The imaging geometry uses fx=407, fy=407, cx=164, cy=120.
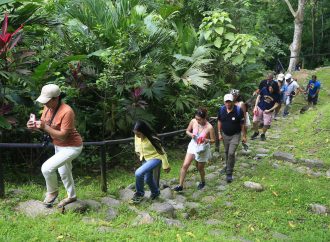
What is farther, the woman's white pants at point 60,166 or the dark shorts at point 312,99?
the dark shorts at point 312,99

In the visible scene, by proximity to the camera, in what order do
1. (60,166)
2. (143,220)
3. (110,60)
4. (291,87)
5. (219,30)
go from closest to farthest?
(60,166) < (143,220) < (110,60) < (219,30) < (291,87)

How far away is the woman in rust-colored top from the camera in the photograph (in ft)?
14.6

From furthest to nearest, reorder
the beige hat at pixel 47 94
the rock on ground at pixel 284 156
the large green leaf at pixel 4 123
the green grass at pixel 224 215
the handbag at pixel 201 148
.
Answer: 1. the rock on ground at pixel 284 156
2. the handbag at pixel 201 148
3. the large green leaf at pixel 4 123
4. the beige hat at pixel 47 94
5. the green grass at pixel 224 215

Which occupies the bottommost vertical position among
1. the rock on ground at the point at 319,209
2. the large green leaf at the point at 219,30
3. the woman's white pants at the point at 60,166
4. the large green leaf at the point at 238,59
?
the rock on ground at the point at 319,209

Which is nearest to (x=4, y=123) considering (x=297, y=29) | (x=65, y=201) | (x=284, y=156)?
(x=65, y=201)

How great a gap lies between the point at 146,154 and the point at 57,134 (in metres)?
1.46

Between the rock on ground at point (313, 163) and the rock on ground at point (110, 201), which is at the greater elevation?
the rock on ground at point (110, 201)

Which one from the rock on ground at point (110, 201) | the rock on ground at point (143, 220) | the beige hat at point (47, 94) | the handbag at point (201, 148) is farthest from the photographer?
the handbag at point (201, 148)

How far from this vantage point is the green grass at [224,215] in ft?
14.0

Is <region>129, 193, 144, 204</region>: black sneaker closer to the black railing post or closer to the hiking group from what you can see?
the hiking group

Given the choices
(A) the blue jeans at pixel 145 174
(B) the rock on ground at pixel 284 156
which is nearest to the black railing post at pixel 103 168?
(A) the blue jeans at pixel 145 174

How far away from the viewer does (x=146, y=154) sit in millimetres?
5578

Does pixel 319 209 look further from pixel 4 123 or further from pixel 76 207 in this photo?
pixel 4 123

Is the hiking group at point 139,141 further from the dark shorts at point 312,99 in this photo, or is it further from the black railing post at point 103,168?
the dark shorts at point 312,99
